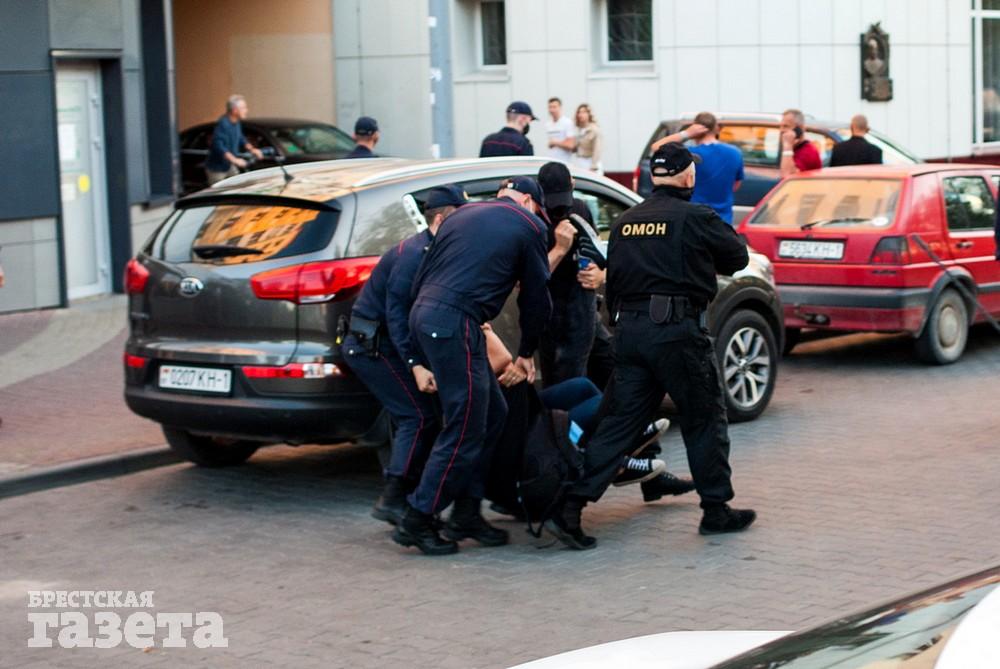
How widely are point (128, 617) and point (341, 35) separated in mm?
21104

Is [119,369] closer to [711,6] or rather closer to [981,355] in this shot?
[981,355]

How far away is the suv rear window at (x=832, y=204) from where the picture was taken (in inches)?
465

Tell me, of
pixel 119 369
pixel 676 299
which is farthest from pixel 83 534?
pixel 119 369

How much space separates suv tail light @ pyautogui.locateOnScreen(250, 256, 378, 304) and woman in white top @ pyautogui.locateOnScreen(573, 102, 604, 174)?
13889mm

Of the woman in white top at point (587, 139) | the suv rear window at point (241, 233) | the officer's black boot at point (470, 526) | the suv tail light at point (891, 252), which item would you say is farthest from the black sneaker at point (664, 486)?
the woman in white top at point (587, 139)

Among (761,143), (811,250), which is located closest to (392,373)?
(811,250)

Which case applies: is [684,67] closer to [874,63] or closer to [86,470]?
[874,63]

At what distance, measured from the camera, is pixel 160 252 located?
828cm

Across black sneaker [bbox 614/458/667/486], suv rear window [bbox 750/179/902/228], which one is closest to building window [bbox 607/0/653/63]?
suv rear window [bbox 750/179/902/228]

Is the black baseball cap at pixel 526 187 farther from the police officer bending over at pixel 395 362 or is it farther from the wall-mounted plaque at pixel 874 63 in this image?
the wall-mounted plaque at pixel 874 63

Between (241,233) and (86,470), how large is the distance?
71.5 inches

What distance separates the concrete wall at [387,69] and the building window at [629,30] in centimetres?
306

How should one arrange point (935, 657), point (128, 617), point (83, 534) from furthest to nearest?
1. point (83, 534)
2. point (128, 617)
3. point (935, 657)

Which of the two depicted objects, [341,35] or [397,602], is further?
[341,35]
